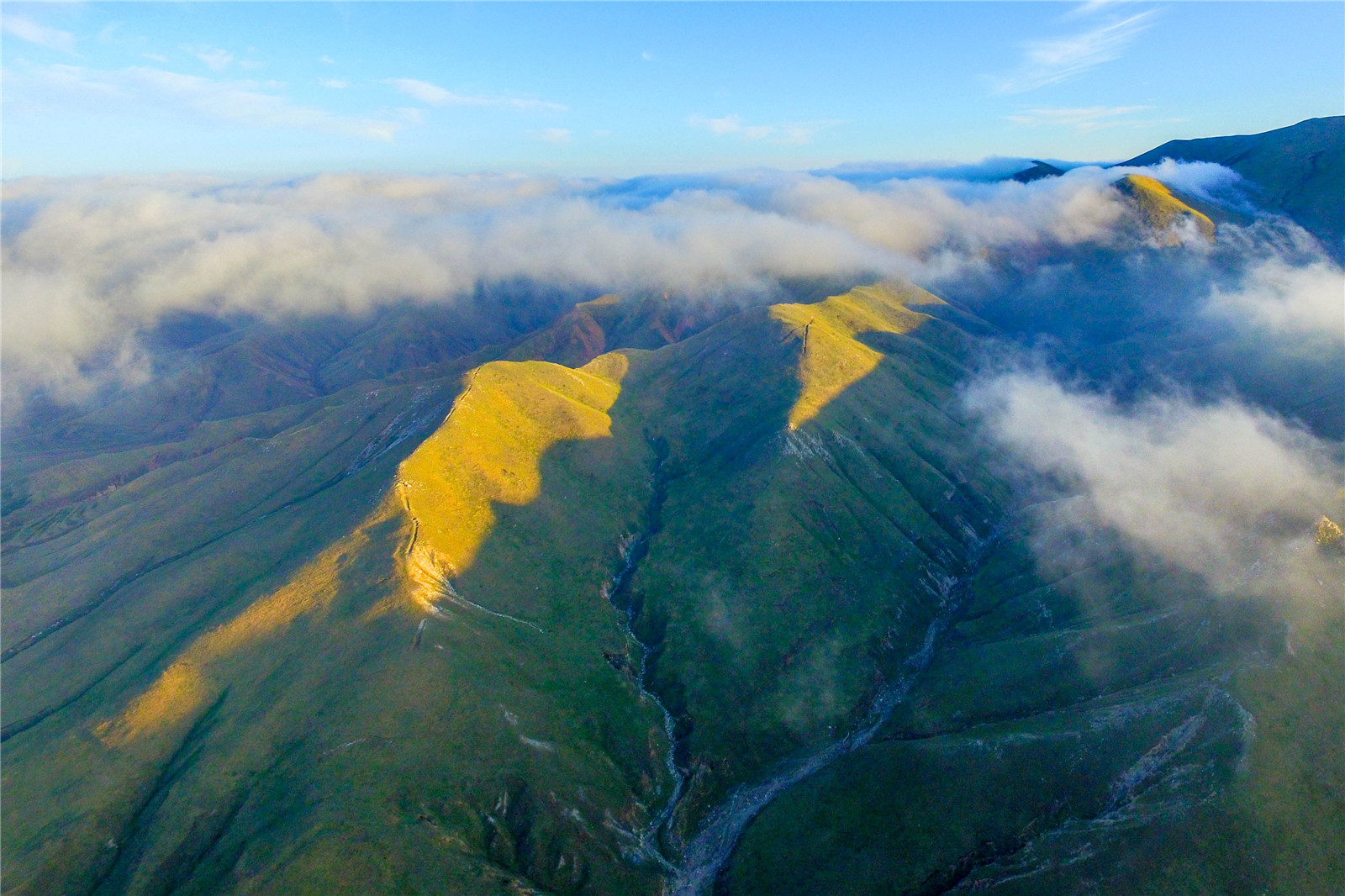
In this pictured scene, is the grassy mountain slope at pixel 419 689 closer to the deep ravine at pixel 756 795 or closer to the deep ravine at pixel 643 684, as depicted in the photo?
the deep ravine at pixel 643 684

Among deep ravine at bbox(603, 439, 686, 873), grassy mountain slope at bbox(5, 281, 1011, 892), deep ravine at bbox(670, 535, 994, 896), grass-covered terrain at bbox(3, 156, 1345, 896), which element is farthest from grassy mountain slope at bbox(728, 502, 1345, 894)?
grassy mountain slope at bbox(5, 281, 1011, 892)

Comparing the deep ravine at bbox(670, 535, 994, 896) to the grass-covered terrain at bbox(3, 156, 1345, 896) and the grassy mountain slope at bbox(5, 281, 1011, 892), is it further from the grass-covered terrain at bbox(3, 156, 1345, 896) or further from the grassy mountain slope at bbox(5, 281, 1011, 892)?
the grassy mountain slope at bbox(5, 281, 1011, 892)

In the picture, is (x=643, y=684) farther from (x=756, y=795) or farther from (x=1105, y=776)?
(x=1105, y=776)

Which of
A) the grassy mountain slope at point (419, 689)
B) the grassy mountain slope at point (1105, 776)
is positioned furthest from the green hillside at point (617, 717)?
the grassy mountain slope at point (419, 689)

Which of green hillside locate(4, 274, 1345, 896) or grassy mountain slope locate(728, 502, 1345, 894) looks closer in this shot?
grassy mountain slope locate(728, 502, 1345, 894)

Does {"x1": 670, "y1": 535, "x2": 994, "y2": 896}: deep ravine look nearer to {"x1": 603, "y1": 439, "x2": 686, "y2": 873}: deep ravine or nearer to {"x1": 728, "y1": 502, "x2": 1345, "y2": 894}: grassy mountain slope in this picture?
{"x1": 728, "y1": 502, "x2": 1345, "y2": 894}: grassy mountain slope

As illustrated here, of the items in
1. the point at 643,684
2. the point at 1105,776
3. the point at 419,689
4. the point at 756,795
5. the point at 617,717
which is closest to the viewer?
the point at 1105,776

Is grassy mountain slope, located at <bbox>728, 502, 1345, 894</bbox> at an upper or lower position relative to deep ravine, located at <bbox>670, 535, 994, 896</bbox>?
upper

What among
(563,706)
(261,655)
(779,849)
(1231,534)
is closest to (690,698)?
(563,706)

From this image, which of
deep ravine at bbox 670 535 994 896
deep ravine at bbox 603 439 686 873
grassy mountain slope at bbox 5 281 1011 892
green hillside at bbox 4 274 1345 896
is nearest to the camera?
green hillside at bbox 4 274 1345 896

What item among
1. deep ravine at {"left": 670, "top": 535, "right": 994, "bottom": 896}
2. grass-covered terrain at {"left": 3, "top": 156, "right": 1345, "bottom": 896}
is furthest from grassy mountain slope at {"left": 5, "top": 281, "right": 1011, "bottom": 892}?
deep ravine at {"left": 670, "top": 535, "right": 994, "bottom": 896}

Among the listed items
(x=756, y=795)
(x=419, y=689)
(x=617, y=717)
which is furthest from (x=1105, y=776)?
(x=419, y=689)

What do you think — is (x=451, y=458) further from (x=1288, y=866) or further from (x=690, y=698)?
(x=1288, y=866)

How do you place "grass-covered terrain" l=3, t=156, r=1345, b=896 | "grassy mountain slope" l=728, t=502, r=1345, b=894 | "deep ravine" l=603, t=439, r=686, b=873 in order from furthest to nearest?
"deep ravine" l=603, t=439, r=686, b=873, "grass-covered terrain" l=3, t=156, r=1345, b=896, "grassy mountain slope" l=728, t=502, r=1345, b=894
